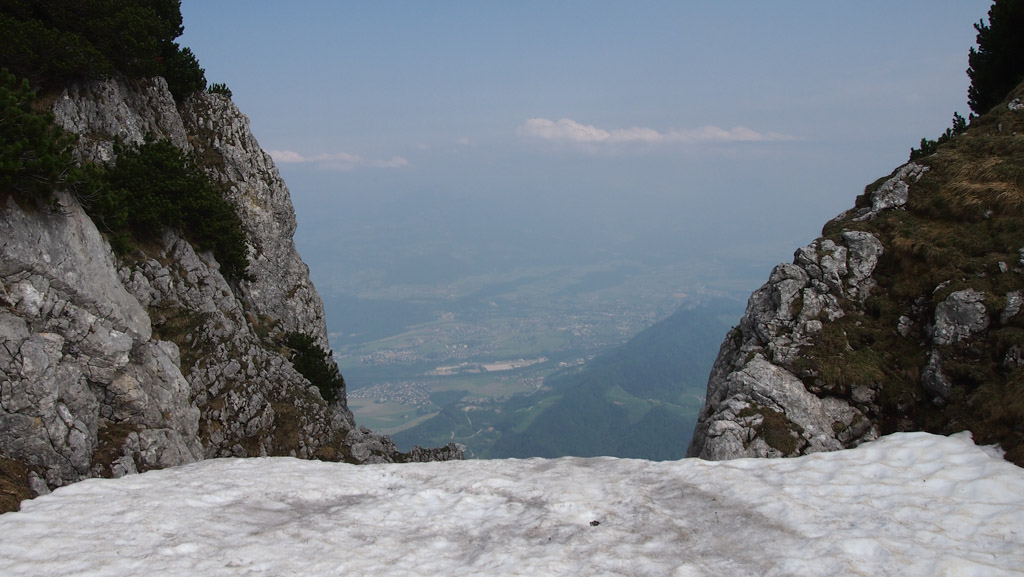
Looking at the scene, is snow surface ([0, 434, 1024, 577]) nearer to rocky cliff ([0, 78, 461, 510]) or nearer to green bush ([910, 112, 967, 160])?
rocky cliff ([0, 78, 461, 510])

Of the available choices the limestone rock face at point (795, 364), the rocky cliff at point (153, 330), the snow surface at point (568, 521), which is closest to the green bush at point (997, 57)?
the limestone rock face at point (795, 364)

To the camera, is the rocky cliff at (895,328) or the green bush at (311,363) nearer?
the rocky cliff at (895,328)

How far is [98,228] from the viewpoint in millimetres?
17922

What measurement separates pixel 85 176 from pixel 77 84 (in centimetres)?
1092

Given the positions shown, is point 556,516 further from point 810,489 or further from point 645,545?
point 810,489

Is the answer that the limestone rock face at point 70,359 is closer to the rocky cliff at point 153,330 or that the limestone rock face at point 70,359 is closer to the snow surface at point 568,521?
the rocky cliff at point 153,330

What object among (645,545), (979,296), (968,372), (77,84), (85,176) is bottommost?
(645,545)

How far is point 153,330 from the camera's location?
19547 millimetres

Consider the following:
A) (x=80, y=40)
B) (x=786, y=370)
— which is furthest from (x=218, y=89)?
(x=786, y=370)

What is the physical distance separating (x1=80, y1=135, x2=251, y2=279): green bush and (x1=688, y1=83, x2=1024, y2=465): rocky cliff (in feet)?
62.0

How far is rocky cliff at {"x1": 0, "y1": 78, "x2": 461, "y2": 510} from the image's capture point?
12961mm

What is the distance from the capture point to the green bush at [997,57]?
1088 inches

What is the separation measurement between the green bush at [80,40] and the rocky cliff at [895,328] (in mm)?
25294

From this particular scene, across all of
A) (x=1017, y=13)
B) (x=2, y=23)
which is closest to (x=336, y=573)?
(x=2, y=23)
